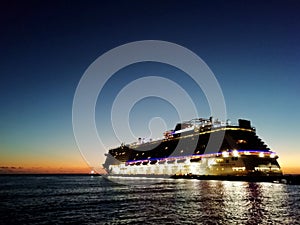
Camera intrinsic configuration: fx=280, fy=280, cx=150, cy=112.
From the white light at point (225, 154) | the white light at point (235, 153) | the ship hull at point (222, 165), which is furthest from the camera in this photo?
the white light at point (225, 154)

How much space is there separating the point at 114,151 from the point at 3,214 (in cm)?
16609

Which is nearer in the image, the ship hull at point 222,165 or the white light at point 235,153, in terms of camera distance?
the ship hull at point 222,165

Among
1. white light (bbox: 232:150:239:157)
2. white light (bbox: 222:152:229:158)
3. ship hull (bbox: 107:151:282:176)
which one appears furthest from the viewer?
white light (bbox: 222:152:229:158)

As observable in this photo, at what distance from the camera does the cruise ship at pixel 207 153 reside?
87000mm

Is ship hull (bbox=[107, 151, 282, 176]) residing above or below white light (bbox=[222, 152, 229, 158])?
below

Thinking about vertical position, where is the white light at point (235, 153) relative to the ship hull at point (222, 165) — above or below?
above

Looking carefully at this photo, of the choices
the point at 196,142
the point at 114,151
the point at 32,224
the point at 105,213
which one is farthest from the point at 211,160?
the point at 114,151

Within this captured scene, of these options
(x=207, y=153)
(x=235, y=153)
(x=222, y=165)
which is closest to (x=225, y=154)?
(x=235, y=153)

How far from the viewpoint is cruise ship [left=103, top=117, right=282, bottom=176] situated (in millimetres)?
87000

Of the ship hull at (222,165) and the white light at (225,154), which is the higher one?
the white light at (225,154)

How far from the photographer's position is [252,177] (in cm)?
8206

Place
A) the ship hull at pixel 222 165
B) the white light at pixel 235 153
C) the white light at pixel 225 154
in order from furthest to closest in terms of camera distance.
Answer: the white light at pixel 225 154 < the white light at pixel 235 153 < the ship hull at pixel 222 165

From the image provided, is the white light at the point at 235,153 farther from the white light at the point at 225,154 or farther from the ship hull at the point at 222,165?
the white light at the point at 225,154

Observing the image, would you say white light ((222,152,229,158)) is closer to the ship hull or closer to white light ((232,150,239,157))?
the ship hull
